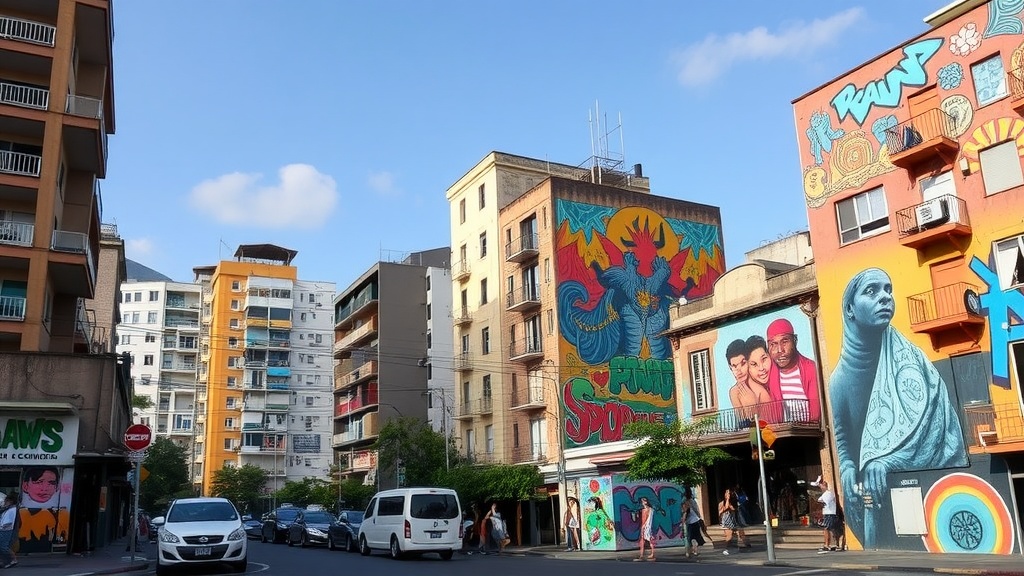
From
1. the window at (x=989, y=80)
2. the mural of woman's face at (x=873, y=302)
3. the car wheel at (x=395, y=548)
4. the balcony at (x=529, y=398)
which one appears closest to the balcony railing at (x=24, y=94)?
the car wheel at (x=395, y=548)

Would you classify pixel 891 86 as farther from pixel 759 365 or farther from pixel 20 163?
pixel 20 163

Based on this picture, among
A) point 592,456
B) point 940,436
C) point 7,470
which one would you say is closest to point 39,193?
point 7,470

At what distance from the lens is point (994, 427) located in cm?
2027

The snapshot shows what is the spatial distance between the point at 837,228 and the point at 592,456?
14570mm

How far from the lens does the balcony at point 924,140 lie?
72.5ft

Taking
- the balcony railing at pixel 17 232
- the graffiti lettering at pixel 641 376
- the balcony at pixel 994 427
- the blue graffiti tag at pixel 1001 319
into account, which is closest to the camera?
the balcony at pixel 994 427

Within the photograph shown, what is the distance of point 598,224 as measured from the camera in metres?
45.2

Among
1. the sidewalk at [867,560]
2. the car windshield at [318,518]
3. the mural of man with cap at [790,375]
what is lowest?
the sidewalk at [867,560]

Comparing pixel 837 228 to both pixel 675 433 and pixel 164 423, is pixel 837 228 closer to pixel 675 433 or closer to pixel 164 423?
pixel 675 433

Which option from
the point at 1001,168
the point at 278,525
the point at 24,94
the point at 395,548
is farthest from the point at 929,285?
the point at 24,94

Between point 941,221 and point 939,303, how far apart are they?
2.16 metres

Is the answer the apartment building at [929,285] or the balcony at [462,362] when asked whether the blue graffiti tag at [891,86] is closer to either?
the apartment building at [929,285]

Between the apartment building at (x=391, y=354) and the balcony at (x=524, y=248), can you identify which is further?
the apartment building at (x=391, y=354)

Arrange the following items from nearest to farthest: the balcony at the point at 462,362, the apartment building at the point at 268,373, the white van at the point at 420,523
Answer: the white van at the point at 420,523 < the balcony at the point at 462,362 < the apartment building at the point at 268,373
